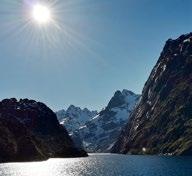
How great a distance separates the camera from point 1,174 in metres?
170

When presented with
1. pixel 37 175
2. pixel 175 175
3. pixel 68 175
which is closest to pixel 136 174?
pixel 175 175

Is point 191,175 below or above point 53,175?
below

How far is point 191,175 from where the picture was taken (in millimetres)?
151250

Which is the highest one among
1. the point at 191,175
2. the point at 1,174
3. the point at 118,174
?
the point at 1,174

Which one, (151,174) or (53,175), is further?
(53,175)

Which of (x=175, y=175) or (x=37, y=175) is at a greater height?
(x=37, y=175)

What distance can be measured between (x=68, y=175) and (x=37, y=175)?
1294 centimetres

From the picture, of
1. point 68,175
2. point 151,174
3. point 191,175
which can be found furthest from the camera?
point 68,175

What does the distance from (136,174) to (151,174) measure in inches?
239

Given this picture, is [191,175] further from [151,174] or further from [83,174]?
[83,174]

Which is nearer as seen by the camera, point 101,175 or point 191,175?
point 191,175

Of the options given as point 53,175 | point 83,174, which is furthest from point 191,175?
point 53,175

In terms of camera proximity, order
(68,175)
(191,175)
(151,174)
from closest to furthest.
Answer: (191,175)
(151,174)
(68,175)

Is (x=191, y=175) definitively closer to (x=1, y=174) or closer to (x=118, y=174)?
(x=118, y=174)
